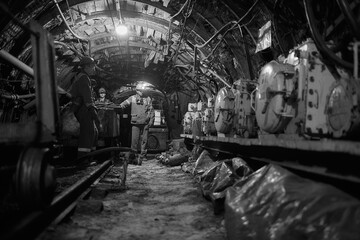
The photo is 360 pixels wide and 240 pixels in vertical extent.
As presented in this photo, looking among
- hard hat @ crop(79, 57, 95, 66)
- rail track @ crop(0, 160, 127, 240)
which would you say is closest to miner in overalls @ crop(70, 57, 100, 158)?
hard hat @ crop(79, 57, 95, 66)

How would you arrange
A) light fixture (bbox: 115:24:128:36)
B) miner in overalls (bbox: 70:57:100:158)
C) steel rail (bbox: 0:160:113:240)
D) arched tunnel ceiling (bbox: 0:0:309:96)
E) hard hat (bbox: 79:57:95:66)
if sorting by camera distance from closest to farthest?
steel rail (bbox: 0:160:113:240), arched tunnel ceiling (bbox: 0:0:309:96), miner in overalls (bbox: 70:57:100:158), hard hat (bbox: 79:57:95:66), light fixture (bbox: 115:24:128:36)

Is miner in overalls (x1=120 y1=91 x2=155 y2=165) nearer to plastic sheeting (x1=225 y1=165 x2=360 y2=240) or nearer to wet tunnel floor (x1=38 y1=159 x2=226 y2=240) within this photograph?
wet tunnel floor (x1=38 y1=159 x2=226 y2=240)

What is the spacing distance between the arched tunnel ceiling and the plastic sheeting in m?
2.75

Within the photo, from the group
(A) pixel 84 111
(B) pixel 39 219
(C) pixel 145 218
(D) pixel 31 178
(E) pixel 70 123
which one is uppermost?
(A) pixel 84 111

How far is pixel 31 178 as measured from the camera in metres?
2.20

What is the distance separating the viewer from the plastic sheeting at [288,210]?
180 cm

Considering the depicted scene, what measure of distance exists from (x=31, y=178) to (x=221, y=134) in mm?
4098

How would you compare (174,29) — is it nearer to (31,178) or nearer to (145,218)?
(145,218)

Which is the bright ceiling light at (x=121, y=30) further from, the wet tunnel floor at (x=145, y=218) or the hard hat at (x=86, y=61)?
the wet tunnel floor at (x=145, y=218)

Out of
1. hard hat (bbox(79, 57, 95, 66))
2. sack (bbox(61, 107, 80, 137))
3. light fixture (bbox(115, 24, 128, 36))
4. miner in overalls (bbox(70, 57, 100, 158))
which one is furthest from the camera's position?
light fixture (bbox(115, 24, 128, 36))

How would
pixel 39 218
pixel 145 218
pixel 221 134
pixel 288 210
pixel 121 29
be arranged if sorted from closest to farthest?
pixel 288 210 → pixel 39 218 → pixel 145 218 → pixel 221 134 → pixel 121 29

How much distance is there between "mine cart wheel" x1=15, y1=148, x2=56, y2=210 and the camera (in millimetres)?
2205

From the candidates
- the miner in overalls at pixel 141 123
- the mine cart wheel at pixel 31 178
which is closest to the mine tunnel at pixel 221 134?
the mine cart wheel at pixel 31 178

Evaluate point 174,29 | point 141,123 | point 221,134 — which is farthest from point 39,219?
point 141,123
